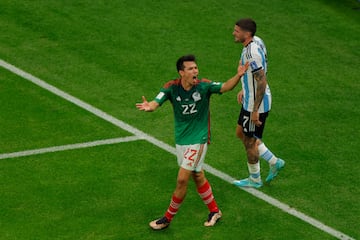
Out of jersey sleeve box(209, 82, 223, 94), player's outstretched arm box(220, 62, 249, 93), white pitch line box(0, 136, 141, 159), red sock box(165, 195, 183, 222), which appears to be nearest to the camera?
player's outstretched arm box(220, 62, 249, 93)

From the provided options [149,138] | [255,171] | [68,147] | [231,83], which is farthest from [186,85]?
[68,147]

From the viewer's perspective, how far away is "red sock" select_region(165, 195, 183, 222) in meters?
10.9

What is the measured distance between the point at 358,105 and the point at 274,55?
247 centimetres

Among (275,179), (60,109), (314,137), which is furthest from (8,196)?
(314,137)

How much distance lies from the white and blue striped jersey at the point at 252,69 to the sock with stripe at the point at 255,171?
0.80m

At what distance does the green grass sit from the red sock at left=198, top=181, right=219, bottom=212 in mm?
269

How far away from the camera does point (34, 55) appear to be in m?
16.2

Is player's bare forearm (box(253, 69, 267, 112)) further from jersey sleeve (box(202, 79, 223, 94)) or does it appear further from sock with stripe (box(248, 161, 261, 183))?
sock with stripe (box(248, 161, 261, 183))

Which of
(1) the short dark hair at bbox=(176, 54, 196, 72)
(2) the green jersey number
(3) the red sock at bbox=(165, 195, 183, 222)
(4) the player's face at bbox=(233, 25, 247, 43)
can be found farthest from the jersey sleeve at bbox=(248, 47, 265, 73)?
(3) the red sock at bbox=(165, 195, 183, 222)

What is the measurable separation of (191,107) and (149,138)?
2952 mm

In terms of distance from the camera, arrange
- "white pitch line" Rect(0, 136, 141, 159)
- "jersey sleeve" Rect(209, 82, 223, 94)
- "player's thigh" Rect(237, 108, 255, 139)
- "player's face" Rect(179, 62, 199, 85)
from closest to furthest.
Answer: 1. "player's face" Rect(179, 62, 199, 85)
2. "jersey sleeve" Rect(209, 82, 223, 94)
3. "player's thigh" Rect(237, 108, 255, 139)
4. "white pitch line" Rect(0, 136, 141, 159)

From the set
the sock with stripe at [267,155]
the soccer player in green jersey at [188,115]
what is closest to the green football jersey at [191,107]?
the soccer player in green jersey at [188,115]

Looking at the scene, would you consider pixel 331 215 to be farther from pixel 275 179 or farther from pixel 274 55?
pixel 274 55

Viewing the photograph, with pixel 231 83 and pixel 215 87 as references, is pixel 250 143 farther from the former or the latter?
pixel 231 83
